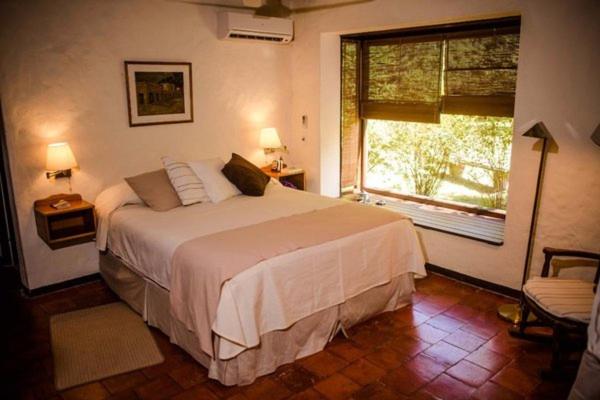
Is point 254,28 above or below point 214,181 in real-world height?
above

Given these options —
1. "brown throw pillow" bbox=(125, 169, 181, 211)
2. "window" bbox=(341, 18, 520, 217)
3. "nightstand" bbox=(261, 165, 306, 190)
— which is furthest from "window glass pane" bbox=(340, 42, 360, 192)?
"brown throw pillow" bbox=(125, 169, 181, 211)

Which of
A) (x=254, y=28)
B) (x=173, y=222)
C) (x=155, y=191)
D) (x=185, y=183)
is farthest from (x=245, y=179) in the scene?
(x=254, y=28)

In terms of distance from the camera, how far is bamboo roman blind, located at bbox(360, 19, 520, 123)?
4094 millimetres

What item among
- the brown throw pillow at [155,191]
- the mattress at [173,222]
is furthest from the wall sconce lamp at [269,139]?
the brown throw pillow at [155,191]

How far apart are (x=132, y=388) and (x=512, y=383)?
2240mm

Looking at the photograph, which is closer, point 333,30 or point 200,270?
point 200,270

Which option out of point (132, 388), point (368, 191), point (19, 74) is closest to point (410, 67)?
point (368, 191)

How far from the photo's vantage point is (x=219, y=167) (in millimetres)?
4414

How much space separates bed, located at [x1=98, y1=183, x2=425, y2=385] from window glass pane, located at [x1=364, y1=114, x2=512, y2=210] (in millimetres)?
1279

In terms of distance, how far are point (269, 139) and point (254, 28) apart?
3.64ft

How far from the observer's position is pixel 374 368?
3000mm

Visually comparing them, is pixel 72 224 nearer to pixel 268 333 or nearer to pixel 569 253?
pixel 268 333

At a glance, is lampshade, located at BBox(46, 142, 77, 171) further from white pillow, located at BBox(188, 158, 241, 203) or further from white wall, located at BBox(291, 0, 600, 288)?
white wall, located at BBox(291, 0, 600, 288)

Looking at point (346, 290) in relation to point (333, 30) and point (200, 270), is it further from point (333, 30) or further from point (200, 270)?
point (333, 30)
